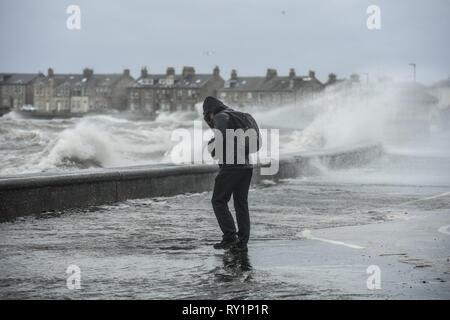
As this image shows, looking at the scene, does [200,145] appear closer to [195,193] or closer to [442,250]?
[195,193]

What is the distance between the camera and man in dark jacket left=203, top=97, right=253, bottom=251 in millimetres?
8219

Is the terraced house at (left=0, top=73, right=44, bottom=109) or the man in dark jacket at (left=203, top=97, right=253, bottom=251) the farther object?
the terraced house at (left=0, top=73, right=44, bottom=109)

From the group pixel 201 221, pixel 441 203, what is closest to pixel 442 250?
pixel 201 221

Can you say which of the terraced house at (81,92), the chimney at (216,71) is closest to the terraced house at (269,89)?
the chimney at (216,71)

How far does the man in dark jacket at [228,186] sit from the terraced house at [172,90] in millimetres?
138283

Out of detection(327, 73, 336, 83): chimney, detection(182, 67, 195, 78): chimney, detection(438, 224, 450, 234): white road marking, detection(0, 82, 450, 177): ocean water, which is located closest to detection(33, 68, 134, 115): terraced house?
detection(182, 67, 195, 78): chimney

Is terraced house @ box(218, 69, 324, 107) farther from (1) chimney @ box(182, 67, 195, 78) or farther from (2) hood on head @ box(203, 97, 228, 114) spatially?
(2) hood on head @ box(203, 97, 228, 114)

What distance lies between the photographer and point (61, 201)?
37.5ft

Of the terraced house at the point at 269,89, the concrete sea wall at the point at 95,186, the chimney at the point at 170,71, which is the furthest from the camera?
the chimney at the point at 170,71

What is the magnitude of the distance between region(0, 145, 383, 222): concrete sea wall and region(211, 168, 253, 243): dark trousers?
11.0 ft

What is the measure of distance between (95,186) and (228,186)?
434 centimetres

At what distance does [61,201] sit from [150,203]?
5.87 feet

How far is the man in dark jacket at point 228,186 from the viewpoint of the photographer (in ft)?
27.0

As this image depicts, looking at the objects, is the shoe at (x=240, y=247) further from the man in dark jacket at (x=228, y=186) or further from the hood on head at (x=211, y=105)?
the hood on head at (x=211, y=105)
